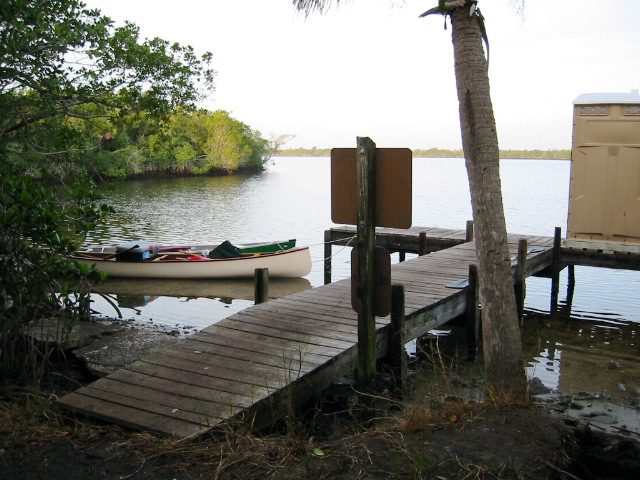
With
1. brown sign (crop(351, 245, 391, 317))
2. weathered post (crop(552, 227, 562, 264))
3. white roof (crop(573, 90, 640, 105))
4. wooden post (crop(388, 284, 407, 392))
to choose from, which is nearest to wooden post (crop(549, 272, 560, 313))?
weathered post (crop(552, 227, 562, 264))

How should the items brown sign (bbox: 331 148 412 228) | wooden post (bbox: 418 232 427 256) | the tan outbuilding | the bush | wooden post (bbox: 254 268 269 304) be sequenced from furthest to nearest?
wooden post (bbox: 418 232 427 256)
the tan outbuilding
wooden post (bbox: 254 268 269 304)
the bush
brown sign (bbox: 331 148 412 228)

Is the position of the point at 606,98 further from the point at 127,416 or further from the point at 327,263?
the point at 127,416

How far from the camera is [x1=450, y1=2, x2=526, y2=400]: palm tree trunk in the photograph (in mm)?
5086

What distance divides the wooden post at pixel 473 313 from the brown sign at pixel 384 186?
4.57 m

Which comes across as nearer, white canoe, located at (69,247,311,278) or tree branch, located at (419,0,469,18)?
tree branch, located at (419,0,469,18)

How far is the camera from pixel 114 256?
15875mm

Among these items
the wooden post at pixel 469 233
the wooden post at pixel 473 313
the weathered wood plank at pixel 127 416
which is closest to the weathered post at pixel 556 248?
the wooden post at pixel 469 233

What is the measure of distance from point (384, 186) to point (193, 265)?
11.4 metres

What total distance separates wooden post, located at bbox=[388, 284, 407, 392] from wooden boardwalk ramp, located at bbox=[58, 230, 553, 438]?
0.13 meters

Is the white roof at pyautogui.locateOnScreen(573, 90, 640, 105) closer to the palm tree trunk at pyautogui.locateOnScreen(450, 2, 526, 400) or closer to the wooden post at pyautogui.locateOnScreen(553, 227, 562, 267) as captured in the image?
the wooden post at pyautogui.locateOnScreen(553, 227, 562, 267)

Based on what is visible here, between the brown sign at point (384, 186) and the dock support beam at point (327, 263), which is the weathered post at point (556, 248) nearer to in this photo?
the dock support beam at point (327, 263)

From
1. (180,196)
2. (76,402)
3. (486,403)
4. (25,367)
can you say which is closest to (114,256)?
(25,367)

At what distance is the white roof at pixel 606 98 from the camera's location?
1059 centimetres

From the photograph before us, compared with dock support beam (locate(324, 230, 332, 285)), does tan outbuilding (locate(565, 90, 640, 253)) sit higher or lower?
higher
